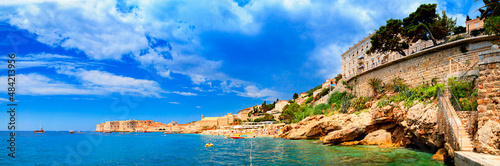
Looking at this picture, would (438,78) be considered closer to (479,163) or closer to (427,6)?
(427,6)

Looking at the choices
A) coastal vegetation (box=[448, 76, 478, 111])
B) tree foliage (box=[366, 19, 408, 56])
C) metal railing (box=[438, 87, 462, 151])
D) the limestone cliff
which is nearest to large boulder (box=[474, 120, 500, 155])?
metal railing (box=[438, 87, 462, 151])

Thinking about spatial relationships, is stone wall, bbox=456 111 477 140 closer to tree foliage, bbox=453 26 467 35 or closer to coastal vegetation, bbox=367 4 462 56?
coastal vegetation, bbox=367 4 462 56

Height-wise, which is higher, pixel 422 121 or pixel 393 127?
pixel 422 121

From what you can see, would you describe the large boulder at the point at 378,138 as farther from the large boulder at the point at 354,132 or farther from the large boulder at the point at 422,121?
the large boulder at the point at 422,121

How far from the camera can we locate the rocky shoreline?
16031mm

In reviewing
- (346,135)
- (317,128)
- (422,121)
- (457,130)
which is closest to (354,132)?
(346,135)

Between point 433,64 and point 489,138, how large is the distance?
13001 millimetres

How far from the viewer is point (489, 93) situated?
36.7 feet

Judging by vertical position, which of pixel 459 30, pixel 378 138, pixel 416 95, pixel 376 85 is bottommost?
pixel 378 138

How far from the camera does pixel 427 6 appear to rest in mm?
26781

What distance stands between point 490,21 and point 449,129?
31.7 feet

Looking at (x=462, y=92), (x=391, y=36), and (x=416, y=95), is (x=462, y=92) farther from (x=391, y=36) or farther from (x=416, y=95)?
(x=391, y=36)

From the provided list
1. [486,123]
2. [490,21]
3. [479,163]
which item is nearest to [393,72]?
[490,21]

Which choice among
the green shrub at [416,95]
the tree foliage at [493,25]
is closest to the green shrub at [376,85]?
the green shrub at [416,95]
